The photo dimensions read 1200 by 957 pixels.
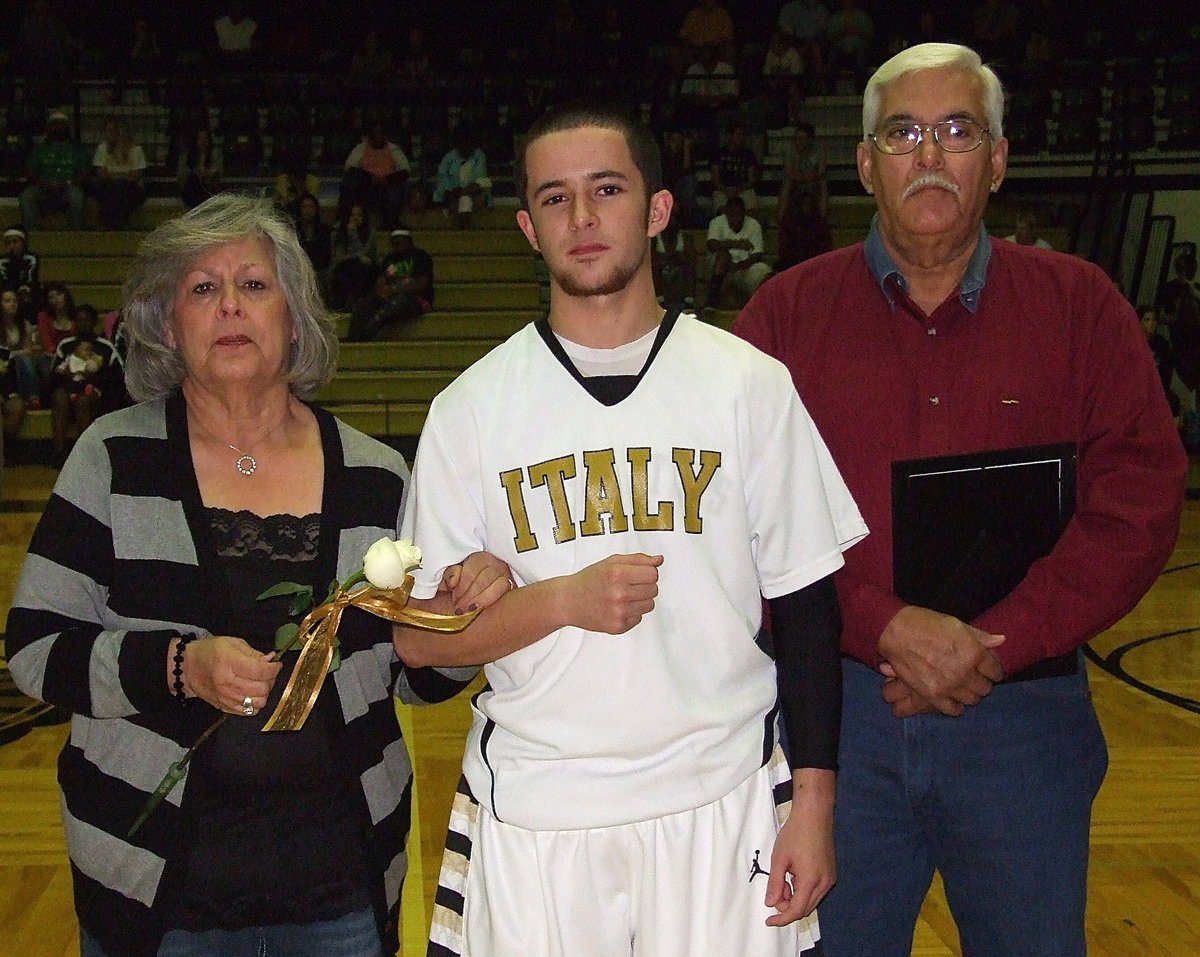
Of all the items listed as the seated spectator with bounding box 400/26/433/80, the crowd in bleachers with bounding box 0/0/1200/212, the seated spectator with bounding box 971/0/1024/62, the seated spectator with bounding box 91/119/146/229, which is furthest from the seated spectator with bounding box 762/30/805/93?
the seated spectator with bounding box 91/119/146/229

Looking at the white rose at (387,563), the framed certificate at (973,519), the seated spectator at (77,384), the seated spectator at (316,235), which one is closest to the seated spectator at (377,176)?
the seated spectator at (316,235)

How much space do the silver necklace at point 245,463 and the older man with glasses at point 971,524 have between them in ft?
2.96

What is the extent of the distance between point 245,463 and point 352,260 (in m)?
10.7

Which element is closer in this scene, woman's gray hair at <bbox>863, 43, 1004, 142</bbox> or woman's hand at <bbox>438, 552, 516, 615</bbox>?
woman's hand at <bbox>438, 552, 516, 615</bbox>

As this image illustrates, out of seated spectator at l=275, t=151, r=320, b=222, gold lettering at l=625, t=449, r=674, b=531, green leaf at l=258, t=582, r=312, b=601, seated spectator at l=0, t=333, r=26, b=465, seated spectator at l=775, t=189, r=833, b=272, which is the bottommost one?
seated spectator at l=0, t=333, r=26, b=465

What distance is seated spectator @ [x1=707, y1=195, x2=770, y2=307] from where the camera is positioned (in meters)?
12.5

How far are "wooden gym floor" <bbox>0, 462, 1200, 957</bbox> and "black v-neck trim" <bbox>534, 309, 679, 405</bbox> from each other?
104 cm

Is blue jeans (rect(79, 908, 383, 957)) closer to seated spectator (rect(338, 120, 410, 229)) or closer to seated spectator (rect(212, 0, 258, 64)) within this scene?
seated spectator (rect(338, 120, 410, 229))

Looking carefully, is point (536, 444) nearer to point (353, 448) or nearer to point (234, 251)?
point (353, 448)

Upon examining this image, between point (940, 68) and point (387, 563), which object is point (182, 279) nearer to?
point (387, 563)

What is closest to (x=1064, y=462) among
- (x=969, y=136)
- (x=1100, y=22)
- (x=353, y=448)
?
(x=969, y=136)

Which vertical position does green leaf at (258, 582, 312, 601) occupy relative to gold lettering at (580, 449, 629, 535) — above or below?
below

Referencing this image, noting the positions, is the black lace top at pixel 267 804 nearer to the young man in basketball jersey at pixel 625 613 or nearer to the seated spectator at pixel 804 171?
the young man in basketball jersey at pixel 625 613

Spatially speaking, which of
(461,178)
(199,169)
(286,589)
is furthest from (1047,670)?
(199,169)
